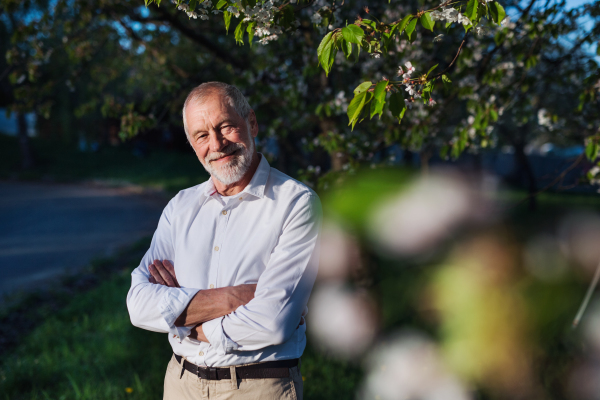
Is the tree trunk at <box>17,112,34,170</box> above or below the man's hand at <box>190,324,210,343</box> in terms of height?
above

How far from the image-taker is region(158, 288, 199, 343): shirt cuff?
1.93 m

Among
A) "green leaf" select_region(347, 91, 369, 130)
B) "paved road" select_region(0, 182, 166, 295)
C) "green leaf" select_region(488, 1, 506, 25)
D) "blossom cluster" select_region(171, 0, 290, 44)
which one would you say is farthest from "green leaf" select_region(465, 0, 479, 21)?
"paved road" select_region(0, 182, 166, 295)

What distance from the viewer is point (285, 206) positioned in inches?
77.1

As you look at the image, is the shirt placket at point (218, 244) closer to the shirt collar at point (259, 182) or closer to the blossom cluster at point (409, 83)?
the shirt collar at point (259, 182)

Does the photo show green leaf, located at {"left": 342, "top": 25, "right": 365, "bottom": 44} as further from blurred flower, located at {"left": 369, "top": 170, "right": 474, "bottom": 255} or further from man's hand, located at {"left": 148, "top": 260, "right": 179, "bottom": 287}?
blurred flower, located at {"left": 369, "top": 170, "right": 474, "bottom": 255}

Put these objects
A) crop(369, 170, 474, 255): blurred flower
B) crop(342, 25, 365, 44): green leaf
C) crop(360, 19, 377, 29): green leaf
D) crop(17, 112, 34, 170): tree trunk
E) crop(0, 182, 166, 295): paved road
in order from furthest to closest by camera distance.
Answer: crop(17, 112, 34, 170): tree trunk
crop(0, 182, 166, 295): paved road
crop(369, 170, 474, 255): blurred flower
crop(360, 19, 377, 29): green leaf
crop(342, 25, 365, 44): green leaf

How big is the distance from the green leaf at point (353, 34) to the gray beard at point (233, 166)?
2.07 ft

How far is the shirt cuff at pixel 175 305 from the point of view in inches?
76.2

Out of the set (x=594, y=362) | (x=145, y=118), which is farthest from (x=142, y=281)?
(x=594, y=362)

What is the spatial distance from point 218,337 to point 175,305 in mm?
234

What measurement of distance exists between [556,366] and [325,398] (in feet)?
6.49

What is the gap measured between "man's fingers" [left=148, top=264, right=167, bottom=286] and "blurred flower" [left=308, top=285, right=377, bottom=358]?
9.57ft

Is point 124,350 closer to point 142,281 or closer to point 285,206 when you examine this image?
point 142,281

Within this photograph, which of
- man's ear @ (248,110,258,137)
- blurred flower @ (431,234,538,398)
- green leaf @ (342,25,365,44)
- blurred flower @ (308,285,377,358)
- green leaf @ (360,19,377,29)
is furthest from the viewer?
blurred flower @ (308,285,377,358)
